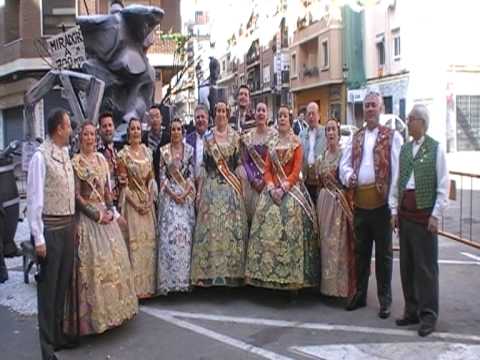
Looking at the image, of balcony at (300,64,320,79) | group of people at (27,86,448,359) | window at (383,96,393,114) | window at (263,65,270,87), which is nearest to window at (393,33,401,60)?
window at (383,96,393,114)

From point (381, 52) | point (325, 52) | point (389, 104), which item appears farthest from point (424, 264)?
point (325, 52)

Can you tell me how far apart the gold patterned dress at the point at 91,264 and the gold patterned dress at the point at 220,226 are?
124cm

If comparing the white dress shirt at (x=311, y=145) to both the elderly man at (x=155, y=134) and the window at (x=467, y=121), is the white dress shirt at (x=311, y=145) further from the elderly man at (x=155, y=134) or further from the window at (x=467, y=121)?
the window at (x=467, y=121)

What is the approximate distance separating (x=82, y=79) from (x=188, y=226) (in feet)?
7.06

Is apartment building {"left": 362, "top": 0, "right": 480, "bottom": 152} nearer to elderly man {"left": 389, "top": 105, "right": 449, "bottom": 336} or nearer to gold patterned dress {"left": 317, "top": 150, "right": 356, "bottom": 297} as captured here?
gold patterned dress {"left": 317, "top": 150, "right": 356, "bottom": 297}

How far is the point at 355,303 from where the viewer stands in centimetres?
616

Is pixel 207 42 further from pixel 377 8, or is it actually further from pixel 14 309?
pixel 14 309

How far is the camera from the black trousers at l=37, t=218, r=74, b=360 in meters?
4.85

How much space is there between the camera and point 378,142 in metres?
5.82

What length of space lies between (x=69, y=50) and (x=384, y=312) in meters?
4.50

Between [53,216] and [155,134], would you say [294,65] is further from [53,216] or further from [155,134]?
[53,216]

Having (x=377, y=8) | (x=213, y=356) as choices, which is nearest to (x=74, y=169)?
(x=213, y=356)

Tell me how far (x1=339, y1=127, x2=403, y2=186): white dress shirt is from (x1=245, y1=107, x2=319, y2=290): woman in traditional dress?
491mm

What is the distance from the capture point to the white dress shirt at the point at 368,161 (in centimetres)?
573
